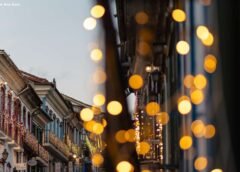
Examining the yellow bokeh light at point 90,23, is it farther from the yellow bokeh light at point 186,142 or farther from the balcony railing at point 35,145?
the balcony railing at point 35,145

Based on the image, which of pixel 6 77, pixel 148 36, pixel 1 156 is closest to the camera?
pixel 148 36

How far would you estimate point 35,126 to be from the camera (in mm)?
52594

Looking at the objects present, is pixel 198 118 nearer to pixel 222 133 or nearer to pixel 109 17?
pixel 222 133

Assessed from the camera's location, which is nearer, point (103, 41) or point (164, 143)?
point (103, 41)

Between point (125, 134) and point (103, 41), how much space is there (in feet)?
0.72

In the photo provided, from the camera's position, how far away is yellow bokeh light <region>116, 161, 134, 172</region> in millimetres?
1732

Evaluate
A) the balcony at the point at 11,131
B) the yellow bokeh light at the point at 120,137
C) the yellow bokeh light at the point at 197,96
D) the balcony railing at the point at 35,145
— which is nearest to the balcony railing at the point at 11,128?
the balcony at the point at 11,131

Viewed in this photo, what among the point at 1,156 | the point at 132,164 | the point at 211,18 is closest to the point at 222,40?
the point at 211,18

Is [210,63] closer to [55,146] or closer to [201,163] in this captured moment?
[201,163]

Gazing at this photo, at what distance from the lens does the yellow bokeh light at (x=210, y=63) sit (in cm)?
181

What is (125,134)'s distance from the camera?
1741 mm

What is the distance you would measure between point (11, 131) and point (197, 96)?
41023mm

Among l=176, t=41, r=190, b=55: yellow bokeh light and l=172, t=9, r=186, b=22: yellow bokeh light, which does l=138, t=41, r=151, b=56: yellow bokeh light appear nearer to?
l=176, t=41, r=190, b=55: yellow bokeh light

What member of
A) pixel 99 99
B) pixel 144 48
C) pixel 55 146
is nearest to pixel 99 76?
pixel 99 99
